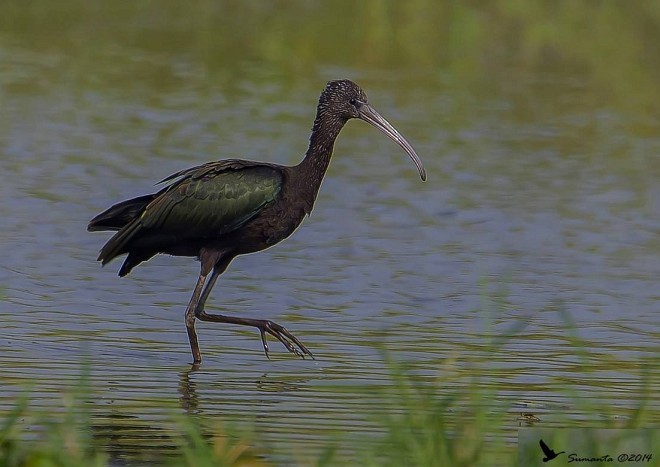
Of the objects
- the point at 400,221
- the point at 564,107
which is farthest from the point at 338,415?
the point at 564,107

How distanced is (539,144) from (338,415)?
9.71 metres

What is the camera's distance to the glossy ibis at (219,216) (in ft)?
29.2

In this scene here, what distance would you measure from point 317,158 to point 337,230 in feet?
11.3

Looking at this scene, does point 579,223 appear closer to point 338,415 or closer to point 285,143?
point 285,143

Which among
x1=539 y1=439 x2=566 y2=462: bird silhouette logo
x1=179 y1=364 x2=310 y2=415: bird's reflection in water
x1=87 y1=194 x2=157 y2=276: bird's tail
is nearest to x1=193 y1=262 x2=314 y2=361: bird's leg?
x1=179 y1=364 x2=310 y2=415: bird's reflection in water

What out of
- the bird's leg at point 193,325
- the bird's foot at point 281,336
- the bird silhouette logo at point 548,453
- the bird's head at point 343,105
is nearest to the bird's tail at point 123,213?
the bird's leg at point 193,325

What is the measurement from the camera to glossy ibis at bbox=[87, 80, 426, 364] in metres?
8.91

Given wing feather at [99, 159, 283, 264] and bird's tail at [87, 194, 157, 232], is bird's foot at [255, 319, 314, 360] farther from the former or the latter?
bird's tail at [87, 194, 157, 232]

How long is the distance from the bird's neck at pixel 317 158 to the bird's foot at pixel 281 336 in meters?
0.76

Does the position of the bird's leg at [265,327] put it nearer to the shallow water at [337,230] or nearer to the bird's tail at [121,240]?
the shallow water at [337,230]

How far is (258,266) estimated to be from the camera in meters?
11.4

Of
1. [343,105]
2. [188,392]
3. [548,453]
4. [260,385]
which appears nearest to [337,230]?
[343,105]

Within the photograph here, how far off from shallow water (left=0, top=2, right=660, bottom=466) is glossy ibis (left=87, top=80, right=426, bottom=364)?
1.45 feet

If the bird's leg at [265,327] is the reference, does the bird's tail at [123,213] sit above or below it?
above
